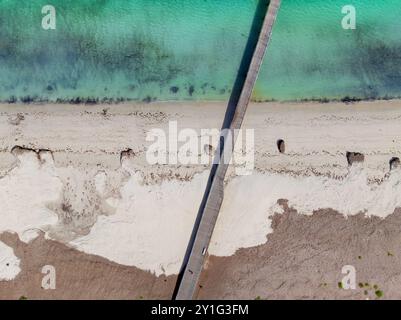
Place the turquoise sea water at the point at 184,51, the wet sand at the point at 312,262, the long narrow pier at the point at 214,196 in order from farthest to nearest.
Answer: the turquoise sea water at the point at 184,51 < the wet sand at the point at 312,262 < the long narrow pier at the point at 214,196

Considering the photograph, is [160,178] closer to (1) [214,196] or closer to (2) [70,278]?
(1) [214,196]

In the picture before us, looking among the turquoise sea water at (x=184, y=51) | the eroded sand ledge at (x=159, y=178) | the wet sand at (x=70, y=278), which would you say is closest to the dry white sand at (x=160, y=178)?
the eroded sand ledge at (x=159, y=178)

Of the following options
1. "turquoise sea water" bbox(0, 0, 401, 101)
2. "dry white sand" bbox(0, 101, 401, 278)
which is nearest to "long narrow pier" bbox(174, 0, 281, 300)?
"dry white sand" bbox(0, 101, 401, 278)

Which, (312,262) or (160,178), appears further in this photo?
(160,178)

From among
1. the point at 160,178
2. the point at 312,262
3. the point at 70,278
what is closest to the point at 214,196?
the point at 160,178

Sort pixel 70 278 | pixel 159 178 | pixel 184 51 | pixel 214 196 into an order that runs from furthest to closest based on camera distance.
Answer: pixel 184 51 → pixel 159 178 → pixel 214 196 → pixel 70 278

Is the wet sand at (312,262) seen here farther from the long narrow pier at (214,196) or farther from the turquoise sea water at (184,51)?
the turquoise sea water at (184,51)

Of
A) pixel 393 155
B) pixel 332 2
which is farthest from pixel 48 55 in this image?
pixel 393 155
